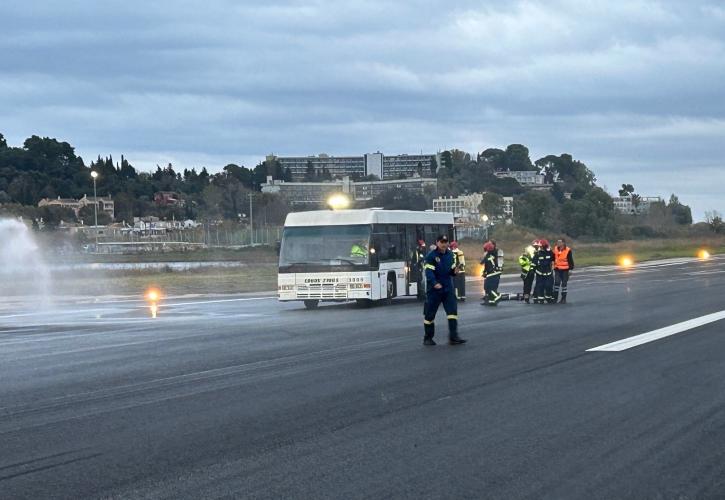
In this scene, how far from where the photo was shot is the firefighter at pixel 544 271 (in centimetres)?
2752

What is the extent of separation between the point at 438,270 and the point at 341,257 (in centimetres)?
1110

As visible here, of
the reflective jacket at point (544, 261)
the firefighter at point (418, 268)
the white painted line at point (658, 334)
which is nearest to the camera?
the white painted line at point (658, 334)

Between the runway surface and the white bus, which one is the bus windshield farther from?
the runway surface

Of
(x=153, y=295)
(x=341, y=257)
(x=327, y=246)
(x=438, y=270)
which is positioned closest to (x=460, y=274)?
(x=341, y=257)

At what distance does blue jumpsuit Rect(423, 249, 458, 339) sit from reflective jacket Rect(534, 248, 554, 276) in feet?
35.8

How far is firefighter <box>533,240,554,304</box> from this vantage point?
27516mm

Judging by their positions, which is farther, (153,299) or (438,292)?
(153,299)

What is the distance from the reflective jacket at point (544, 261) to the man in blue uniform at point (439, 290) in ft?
35.6

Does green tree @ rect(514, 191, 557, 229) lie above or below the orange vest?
above

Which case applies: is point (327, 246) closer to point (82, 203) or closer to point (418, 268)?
point (418, 268)

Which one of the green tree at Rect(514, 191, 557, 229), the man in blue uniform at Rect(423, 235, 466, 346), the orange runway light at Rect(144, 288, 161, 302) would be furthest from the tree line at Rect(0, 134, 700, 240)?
the man in blue uniform at Rect(423, 235, 466, 346)

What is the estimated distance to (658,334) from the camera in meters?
18.4

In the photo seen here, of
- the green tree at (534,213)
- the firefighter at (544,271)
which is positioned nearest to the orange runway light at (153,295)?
the firefighter at (544,271)

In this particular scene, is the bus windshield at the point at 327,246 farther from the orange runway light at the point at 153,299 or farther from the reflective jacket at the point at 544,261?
the reflective jacket at the point at 544,261
